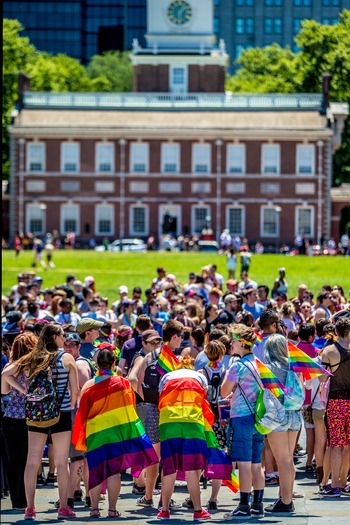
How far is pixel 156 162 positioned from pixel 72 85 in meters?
36.4

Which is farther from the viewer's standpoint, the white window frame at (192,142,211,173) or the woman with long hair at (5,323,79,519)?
the white window frame at (192,142,211,173)

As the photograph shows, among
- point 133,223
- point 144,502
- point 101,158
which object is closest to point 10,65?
point 101,158

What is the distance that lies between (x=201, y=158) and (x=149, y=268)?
29740mm

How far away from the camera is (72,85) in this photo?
374 feet

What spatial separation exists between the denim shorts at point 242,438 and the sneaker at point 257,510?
45 centimetres

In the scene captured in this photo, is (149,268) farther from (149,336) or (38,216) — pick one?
(149,336)

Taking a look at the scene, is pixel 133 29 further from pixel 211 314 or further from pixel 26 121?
pixel 211 314

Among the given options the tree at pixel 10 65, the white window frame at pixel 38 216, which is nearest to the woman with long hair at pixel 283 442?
the white window frame at pixel 38 216

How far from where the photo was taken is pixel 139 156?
79.4 metres

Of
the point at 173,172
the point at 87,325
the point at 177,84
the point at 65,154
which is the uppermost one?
the point at 177,84

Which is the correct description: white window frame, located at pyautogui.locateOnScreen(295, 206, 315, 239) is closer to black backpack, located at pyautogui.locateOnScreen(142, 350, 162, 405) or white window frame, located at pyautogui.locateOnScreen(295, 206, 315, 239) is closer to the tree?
the tree

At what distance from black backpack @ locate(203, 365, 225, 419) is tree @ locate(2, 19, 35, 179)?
228ft

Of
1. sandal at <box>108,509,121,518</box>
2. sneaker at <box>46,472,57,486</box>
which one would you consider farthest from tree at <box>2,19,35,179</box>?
sandal at <box>108,509,121,518</box>

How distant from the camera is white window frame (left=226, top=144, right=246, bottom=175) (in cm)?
7900
